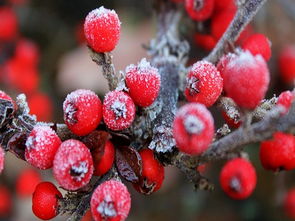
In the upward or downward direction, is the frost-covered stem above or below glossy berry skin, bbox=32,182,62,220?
above

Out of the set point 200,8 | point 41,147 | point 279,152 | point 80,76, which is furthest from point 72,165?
point 80,76

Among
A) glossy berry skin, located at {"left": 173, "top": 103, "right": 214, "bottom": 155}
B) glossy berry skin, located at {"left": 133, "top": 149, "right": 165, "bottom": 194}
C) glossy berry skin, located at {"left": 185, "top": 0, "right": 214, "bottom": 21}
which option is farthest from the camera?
glossy berry skin, located at {"left": 185, "top": 0, "right": 214, "bottom": 21}

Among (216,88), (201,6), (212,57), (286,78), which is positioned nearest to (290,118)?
(216,88)

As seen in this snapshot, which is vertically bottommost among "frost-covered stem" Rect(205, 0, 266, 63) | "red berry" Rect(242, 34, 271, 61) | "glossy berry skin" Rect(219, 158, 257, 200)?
"glossy berry skin" Rect(219, 158, 257, 200)

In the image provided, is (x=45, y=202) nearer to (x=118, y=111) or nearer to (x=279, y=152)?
(x=118, y=111)

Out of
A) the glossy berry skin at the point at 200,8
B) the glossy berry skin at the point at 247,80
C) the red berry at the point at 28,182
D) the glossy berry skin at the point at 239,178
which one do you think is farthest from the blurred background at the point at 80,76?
the glossy berry skin at the point at 247,80

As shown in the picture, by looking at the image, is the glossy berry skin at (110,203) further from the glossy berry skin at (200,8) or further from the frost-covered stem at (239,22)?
the glossy berry skin at (200,8)

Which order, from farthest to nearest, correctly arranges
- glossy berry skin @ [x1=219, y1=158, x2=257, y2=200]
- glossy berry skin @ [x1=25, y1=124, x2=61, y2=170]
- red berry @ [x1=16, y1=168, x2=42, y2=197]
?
red berry @ [x1=16, y1=168, x2=42, y2=197]
glossy berry skin @ [x1=219, y1=158, x2=257, y2=200]
glossy berry skin @ [x1=25, y1=124, x2=61, y2=170]

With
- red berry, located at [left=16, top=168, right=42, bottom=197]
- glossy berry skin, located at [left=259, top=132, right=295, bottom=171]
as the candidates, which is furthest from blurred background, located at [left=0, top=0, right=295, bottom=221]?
glossy berry skin, located at [left=259, top=132, right=295, bottom=171]

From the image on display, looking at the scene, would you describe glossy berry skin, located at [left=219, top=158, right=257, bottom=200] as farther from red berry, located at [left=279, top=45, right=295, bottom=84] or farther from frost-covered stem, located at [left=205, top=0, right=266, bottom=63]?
red berry, located at [left=279, top=45, right=295, bottom=84]

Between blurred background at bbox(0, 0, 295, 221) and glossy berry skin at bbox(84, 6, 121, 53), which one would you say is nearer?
glossy berry skin at bbox(84, 6, 121, 53)
